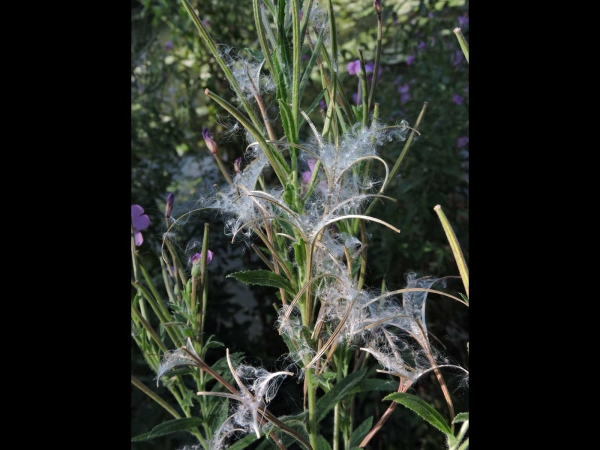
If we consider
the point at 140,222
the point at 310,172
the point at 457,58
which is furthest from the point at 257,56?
the point at 457,58

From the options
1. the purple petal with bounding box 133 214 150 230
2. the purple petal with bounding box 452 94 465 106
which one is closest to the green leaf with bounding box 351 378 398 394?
the purple petal with bounding box 133 214 150 230

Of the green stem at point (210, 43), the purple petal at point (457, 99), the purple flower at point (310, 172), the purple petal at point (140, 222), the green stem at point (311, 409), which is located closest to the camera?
the green stem at point (210, 43)

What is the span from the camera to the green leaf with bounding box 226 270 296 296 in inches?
26.3

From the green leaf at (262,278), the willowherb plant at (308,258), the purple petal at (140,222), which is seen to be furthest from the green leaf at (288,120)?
the purple petal at (140,222)

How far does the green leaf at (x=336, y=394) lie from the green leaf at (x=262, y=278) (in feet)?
0.49

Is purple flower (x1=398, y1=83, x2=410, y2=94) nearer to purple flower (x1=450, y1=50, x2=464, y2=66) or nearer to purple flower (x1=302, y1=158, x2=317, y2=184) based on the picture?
purple flower (x1=450, y1=50, x2=464, y2=66)

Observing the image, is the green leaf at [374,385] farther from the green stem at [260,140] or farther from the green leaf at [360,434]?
the green stem at [260,140]

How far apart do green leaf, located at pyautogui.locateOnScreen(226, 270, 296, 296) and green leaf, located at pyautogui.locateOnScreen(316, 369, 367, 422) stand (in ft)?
0.49

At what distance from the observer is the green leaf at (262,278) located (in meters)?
0.67
